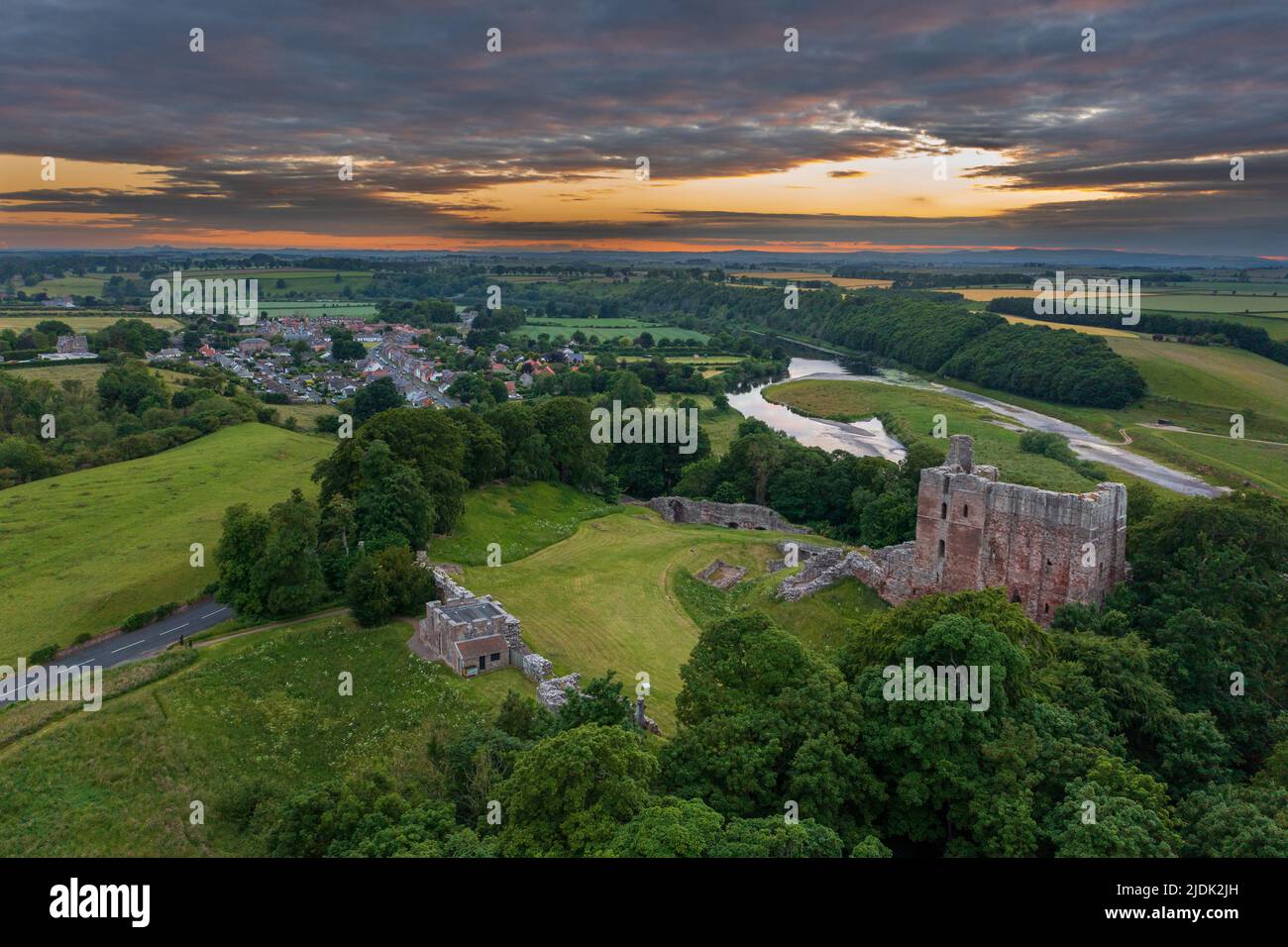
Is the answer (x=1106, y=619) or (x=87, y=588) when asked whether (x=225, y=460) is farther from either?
(x=1106, y=619)

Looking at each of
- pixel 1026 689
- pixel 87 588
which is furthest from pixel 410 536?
pixel 1026 689

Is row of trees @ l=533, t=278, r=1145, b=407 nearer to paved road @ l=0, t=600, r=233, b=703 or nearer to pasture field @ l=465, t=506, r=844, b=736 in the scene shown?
pasture field @ l=465, t=506, r=844, b=736

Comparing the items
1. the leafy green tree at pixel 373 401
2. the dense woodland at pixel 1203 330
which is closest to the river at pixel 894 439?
the dense woodland at pixel 1203 330

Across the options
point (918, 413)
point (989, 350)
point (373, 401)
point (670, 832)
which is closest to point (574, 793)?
point (670, 832)

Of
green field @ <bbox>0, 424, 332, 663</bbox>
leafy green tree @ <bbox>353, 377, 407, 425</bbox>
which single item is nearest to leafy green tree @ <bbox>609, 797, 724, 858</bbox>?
green field @ <bbox>0, 424, 332, 663</bbox>

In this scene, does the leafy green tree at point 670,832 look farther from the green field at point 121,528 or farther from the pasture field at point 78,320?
the pasture field at point 78,320

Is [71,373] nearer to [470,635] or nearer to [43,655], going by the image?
[43,655]

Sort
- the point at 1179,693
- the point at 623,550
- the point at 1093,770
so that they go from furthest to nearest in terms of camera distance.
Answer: the point at 623,550 < the point at 1179,693 < the point at 1093,770
